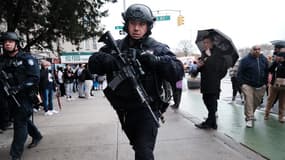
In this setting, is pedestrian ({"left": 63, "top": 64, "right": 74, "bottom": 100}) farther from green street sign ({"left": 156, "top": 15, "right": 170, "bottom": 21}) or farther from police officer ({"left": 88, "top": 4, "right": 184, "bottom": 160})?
police officer ({"left": 88, "top": 4, "right": 184, "bottom": 160})

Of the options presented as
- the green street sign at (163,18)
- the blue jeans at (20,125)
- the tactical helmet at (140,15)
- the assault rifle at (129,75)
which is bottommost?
the blue jeans at (20,125)

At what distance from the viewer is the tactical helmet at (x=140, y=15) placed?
2926 mm

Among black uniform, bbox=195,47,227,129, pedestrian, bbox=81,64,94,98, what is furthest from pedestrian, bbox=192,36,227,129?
pedestrian, bbox=81,64,94,98

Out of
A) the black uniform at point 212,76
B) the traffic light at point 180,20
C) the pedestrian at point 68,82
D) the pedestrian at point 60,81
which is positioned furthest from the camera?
the traffic light at point 180,20

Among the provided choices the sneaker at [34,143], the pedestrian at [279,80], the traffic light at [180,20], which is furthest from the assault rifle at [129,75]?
the traffic light at [180,20]

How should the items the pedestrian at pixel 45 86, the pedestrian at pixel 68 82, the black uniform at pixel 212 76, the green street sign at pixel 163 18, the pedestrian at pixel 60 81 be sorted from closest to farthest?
the black uniform at pixel 212 76 < the pedestrian at pixel 45 86 < the pedestrian at pixel 68 82 < the pedestrian at pixel 60 81 < the green street sign at pixel 163 18

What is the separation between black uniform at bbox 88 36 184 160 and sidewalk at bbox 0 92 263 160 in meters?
1.81

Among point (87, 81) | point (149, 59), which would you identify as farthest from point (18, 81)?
point (87, 81)

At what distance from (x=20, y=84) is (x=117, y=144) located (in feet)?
6.23

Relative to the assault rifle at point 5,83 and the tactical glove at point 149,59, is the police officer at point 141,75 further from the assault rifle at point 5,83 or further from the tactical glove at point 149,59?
the assault rifle at point 5,83

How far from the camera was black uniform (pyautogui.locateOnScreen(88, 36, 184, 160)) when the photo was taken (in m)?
2.82

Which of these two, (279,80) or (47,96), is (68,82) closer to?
(47,96)

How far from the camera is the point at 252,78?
6.66 m

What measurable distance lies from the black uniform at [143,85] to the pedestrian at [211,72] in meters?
3.48
